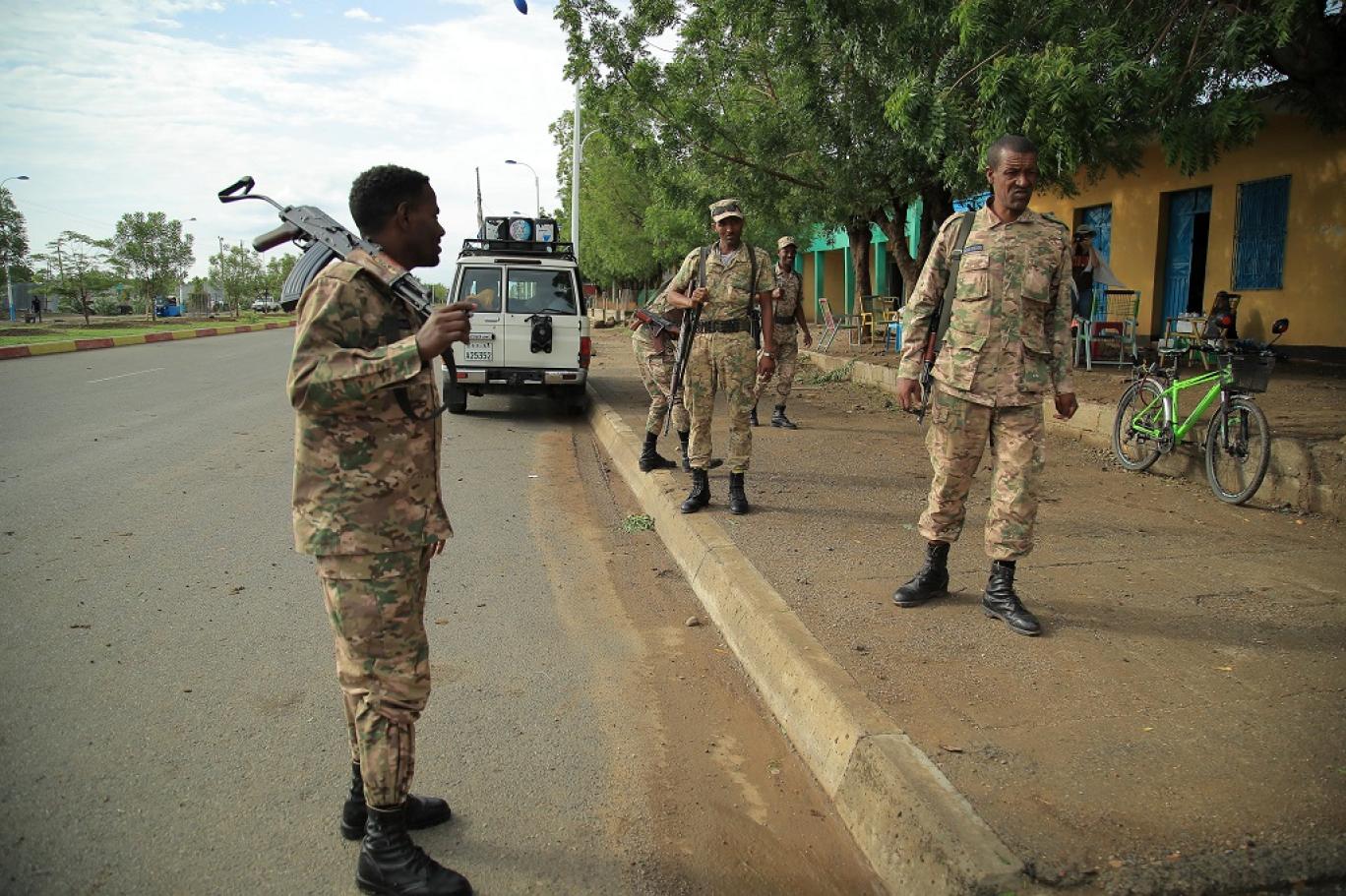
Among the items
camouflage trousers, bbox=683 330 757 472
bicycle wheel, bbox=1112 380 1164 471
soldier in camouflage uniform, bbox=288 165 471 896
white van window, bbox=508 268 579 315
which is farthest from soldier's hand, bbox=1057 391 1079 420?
white van window, bbox=508 268 579 315

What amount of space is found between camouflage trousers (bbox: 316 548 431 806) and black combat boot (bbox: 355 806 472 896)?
6 centimetres

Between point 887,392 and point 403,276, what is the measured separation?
408 inches

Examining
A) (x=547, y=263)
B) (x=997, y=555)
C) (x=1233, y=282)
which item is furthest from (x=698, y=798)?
(x=1233, y=282)

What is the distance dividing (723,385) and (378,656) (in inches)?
142

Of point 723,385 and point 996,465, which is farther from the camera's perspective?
point 723,385

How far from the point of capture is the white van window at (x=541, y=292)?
10891 millimetres

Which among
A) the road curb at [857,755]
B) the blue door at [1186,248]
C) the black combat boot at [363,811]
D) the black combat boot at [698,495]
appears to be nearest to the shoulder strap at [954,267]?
the road curb at [857,755]

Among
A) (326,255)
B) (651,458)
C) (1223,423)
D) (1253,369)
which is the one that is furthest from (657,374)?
(326,255)

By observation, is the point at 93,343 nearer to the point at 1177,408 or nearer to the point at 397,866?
the point at 1177,408

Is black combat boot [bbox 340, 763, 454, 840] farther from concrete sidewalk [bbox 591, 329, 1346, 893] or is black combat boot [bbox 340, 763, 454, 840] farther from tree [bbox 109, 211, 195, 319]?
tree [bbox 109, 211, 195, 319]

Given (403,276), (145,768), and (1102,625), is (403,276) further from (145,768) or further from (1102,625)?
(1102,625)

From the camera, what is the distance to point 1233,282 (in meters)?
13.0

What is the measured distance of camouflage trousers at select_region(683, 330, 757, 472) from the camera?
5.61 meters

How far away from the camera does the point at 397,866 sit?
2.30m
